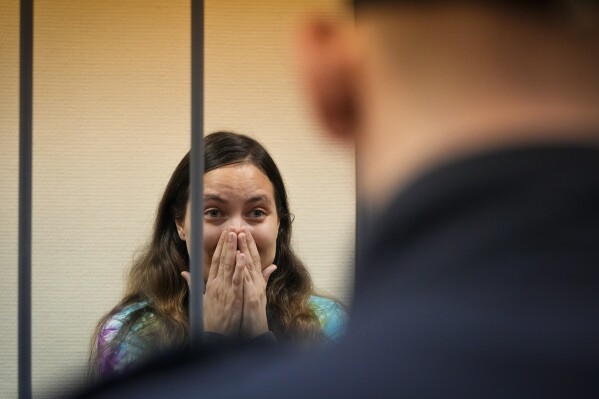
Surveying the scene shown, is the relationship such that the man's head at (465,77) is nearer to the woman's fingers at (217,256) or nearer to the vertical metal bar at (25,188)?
the woman's fingers at (217,256)

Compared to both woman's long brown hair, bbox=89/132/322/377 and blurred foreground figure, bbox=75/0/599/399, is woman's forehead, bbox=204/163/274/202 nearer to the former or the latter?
woman's long brown hair, bbox=89/132/322/377

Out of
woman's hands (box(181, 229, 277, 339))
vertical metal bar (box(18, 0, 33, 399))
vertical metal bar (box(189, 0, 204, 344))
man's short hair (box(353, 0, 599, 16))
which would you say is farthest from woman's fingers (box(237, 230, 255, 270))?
man's short hair (box(353, 0, 599, 16))

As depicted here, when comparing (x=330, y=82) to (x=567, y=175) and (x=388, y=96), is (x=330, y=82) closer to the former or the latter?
(x=388, y=96)

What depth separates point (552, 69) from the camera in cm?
66

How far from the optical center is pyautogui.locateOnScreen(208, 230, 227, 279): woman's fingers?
295 cm

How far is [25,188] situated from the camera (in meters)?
3.13

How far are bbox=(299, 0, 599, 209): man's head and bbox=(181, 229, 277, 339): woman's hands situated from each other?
214cm

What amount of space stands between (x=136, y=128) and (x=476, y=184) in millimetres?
2721

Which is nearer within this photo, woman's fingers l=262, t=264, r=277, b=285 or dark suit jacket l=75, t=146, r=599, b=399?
dark suit jacket l=75, t=146, r=599, b=399

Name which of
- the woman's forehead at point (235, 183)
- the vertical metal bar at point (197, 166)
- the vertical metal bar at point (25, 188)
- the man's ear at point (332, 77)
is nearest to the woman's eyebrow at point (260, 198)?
the woman's forehead at point (235, 183)

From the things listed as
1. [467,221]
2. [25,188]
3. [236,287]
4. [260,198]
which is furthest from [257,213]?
[467,221]

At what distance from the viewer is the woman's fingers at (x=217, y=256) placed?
9.68ft

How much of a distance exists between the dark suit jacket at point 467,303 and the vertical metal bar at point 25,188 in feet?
8.40

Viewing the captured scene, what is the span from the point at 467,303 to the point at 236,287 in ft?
7.91
